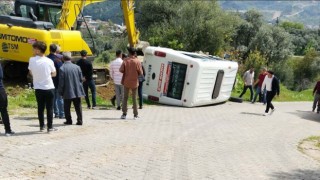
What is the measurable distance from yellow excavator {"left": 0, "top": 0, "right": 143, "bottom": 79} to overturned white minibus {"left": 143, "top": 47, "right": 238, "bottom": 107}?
2433 millimetres

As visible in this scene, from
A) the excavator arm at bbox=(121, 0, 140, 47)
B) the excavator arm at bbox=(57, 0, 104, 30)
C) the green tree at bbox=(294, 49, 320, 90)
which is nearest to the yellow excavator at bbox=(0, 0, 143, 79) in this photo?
the excavator arm at bbox=(57, 0, 104, 30)

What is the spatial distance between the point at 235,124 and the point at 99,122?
4.02m

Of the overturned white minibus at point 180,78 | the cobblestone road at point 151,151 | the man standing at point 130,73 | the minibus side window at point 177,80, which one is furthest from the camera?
the minibus side window at point 177,80

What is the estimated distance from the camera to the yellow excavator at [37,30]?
14.7 m

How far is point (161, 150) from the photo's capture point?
323 inches

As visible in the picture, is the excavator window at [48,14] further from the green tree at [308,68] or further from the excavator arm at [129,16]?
the green tree at [308,68]

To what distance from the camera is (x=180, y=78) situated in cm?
1590

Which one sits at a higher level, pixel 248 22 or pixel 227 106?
pixel 248 22

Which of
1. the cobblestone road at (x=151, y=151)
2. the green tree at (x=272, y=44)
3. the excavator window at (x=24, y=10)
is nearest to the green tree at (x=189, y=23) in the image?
the excavator window at (x=24, y=10)

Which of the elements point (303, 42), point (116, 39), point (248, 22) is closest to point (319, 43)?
point (303, 42)

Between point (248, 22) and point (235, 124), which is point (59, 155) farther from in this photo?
point (248, 22)

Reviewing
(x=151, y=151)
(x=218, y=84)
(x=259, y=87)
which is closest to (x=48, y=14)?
(x=218, y=84)

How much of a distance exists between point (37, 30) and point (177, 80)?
16.2ft

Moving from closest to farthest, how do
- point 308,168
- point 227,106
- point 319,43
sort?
point 308,168
point 227,106
point 319,43
